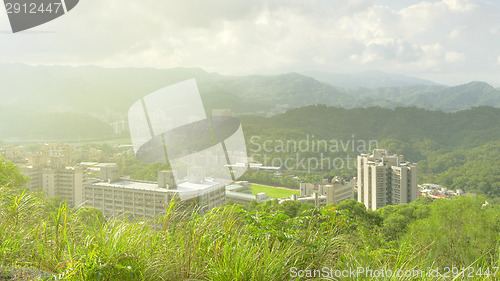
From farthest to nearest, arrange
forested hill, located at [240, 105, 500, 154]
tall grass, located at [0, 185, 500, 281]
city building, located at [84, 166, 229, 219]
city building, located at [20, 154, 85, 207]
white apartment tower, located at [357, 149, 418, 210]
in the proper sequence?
forested hill, located at [240, 105, 500, 154], white apartment tower, located at [357, 149, 418, 210], city building, located at [20, 154, 85, 207], city building, located at [84, 166, 229, 219], tall grass, located at [0, 185, 500, 281]

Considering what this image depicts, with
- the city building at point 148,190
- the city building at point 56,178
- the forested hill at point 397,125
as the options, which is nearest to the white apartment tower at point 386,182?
the forested hill at point 397,125

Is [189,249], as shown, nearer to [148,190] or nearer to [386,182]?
[148,190]

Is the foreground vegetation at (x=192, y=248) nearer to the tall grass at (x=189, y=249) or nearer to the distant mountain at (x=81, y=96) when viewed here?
the tall grass at (x=189, y=249)

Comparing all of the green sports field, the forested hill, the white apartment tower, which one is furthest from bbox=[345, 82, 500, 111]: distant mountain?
the green sports field

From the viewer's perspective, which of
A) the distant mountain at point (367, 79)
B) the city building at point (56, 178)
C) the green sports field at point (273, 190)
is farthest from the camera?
the distant mountain at point (367, 79)

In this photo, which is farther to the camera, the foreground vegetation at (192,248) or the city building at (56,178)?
the city building at (56,178)

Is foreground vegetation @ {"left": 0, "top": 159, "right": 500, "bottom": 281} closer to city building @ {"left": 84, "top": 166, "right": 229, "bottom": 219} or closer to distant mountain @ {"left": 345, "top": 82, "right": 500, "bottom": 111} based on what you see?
city building @ {"left": 84, "top": 166, "right": 229, "bottom": 219}

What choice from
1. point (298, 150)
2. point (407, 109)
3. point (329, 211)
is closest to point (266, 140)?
point (298, 150)
